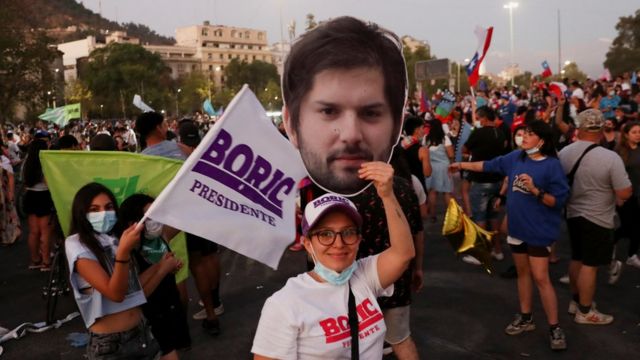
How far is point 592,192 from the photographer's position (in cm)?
443

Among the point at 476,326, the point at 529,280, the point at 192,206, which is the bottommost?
the point at 476,326

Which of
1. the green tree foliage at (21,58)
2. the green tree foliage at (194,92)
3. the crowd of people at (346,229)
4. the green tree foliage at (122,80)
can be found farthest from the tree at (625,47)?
the green tree foliage at (122,80)

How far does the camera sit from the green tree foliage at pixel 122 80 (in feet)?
248

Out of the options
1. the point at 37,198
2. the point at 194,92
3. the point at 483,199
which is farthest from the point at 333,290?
the point at 194,92

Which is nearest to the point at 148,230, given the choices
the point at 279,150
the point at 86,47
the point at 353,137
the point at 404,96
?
the point at 279,150

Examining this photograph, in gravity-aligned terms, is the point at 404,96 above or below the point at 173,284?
above

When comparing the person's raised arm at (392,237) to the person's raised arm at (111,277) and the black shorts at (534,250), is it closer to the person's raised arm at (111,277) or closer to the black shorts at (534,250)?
the person's raised arm at (111,277)

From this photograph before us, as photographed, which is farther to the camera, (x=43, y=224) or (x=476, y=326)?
(x=43, y=224)

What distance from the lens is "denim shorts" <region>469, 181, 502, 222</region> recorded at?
6.57m

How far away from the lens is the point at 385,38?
9.46 ft

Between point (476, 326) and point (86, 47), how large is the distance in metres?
131

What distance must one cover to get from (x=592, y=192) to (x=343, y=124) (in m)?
2.74

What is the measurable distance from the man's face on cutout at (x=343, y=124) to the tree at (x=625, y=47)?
51489mm

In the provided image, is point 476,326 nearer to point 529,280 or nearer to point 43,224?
point 529,280
